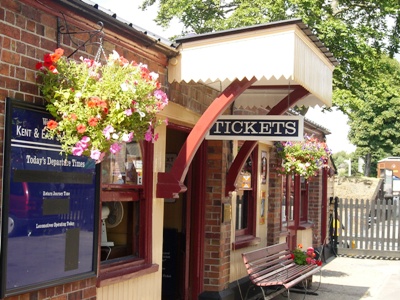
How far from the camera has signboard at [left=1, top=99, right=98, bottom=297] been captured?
13.3 feet

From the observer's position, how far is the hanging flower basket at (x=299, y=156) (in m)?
10.8

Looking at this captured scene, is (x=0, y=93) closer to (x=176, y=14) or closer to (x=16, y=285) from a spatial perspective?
(x=16, y=285)

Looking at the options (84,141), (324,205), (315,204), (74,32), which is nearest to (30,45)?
(74,32)

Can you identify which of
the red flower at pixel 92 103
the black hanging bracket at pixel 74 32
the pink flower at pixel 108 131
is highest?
the black hanging bracket at pixel 74 32

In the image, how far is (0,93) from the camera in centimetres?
403

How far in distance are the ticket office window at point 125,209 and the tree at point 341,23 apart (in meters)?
12.2

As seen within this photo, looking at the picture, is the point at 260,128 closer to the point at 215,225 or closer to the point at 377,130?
the point at 215,225

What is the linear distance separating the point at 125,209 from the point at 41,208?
5.96ft

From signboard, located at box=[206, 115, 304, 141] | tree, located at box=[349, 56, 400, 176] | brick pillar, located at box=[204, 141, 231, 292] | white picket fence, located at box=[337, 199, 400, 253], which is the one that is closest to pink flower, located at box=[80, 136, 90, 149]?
signboard, located at box=[206, 115, 304, 141]

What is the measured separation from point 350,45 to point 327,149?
797cm

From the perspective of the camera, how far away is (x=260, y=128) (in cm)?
714

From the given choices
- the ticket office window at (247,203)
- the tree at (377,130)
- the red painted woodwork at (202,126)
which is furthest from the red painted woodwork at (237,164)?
the tree at (377,130)

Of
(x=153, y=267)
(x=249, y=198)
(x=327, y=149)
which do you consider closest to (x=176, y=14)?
(x=327, y=149)

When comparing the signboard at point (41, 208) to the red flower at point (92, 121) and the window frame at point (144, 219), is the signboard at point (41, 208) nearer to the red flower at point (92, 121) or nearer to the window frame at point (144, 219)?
the red flower at point (92, 121)
